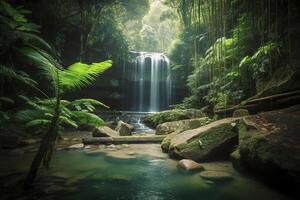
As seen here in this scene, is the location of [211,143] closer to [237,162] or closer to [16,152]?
[237,162]

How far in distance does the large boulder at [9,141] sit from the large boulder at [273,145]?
498 cm

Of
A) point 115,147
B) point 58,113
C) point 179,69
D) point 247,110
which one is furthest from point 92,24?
point 58,113

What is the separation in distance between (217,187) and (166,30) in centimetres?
4009

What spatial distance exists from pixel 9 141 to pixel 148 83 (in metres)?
11.0

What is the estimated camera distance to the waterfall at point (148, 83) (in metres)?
16.0

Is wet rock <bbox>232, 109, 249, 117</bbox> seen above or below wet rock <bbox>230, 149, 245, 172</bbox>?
above

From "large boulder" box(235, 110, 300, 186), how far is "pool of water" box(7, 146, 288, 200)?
257mm

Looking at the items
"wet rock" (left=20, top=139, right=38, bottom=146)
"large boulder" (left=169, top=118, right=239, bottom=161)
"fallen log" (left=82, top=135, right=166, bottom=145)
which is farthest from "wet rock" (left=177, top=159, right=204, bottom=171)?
"wet rock" (left=20, top=139, right=38, bottom=146)

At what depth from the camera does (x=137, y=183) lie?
3.71m

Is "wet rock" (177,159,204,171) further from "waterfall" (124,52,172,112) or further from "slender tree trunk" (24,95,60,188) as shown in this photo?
"waterfall" (124,52,172,112)

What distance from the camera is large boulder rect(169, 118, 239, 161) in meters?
4.84

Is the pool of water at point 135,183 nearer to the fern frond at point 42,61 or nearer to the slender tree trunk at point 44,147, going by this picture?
the slender tree trunk at point 44,147

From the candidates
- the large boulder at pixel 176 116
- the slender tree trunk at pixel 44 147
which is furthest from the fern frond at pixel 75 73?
the large boulder at pixel 176 116

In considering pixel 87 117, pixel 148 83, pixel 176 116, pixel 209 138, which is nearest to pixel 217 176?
pixel 209 138
